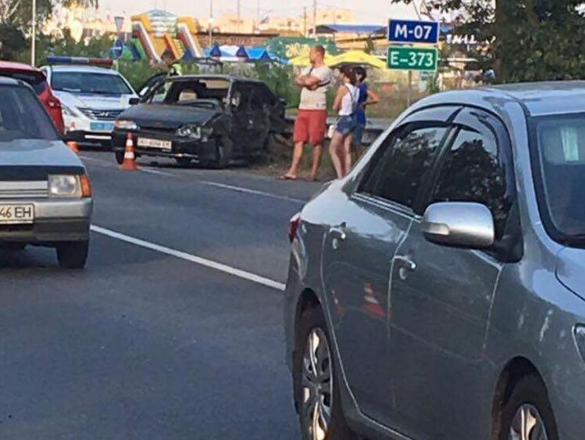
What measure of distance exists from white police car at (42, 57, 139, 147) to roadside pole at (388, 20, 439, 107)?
6.66 metres

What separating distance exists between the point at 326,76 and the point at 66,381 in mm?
14718

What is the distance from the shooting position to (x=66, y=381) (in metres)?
8.33

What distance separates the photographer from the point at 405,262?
18.8 ft


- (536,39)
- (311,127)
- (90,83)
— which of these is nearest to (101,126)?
(90,83)

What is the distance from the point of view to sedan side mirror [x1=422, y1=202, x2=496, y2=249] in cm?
507

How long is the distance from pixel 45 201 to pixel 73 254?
2.24 ft

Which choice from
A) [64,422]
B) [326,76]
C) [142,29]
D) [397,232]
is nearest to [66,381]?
[64,422]

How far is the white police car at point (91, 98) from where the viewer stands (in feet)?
95.3

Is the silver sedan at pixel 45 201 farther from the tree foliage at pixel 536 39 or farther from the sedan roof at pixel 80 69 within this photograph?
the sedan roof at pixel 80 69

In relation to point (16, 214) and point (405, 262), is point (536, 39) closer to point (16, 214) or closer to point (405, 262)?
point (16, 214)

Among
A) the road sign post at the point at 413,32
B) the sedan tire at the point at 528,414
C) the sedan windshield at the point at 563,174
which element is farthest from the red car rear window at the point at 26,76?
the sedan tire at the point at 528,414

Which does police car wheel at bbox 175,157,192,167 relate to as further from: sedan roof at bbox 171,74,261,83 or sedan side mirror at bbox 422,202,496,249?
sedan side mirror at bbox 422,202,496,249

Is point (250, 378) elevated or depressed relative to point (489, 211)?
depressed

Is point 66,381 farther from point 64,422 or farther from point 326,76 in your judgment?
point 326,76
